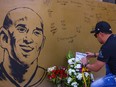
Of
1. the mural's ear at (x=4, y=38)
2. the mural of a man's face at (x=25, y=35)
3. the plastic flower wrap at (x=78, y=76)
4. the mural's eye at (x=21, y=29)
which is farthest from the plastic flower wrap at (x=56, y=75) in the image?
the mural's ear at (x=4, y=38)

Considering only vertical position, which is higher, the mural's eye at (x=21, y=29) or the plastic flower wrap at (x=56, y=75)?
the mural's eye at (x=21, y=29)

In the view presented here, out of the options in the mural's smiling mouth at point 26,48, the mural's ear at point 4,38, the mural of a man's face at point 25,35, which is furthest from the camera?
the mural's smiling mouth at point 26,48

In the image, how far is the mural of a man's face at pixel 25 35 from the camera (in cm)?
522

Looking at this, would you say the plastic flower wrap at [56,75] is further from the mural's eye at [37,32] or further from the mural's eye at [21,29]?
the mural's eye at [21,29]

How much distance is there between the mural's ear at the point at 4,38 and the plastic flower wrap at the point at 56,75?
37.2 inches

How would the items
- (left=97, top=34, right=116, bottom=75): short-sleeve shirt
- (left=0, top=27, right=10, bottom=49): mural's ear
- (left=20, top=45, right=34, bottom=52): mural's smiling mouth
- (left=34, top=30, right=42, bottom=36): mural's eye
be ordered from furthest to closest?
(left=34, top=30, right=42, bottom=36): mural's eye, (left=20, top=45, right=34, bottom=52): mural's smiling mouth, (left=0, top=27, right=10, bottom=49): mural's ear, (left=97, top=34, right=116, bottom=75): short-sleeve shirt

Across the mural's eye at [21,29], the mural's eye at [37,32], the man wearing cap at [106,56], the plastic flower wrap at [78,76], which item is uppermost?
the mural's eye at [21,29]

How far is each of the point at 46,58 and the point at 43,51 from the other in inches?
5.8

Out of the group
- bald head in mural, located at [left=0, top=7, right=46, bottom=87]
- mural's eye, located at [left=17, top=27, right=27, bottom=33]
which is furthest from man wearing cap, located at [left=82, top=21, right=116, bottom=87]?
mural's eye, located at [left=17, top=27, right=27, bottom=33]

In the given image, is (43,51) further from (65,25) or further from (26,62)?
(65,25)

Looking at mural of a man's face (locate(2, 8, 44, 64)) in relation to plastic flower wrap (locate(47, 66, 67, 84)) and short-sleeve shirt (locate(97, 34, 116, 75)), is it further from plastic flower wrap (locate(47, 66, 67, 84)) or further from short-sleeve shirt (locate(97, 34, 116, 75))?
short-sleeve shirt (locate(97, 34, 116, 75))

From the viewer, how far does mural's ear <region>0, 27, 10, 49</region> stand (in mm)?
5078

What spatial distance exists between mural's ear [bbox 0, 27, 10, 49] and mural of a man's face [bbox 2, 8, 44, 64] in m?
0.06

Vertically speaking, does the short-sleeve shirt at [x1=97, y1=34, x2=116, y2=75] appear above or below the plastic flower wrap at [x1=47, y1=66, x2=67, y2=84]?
above
